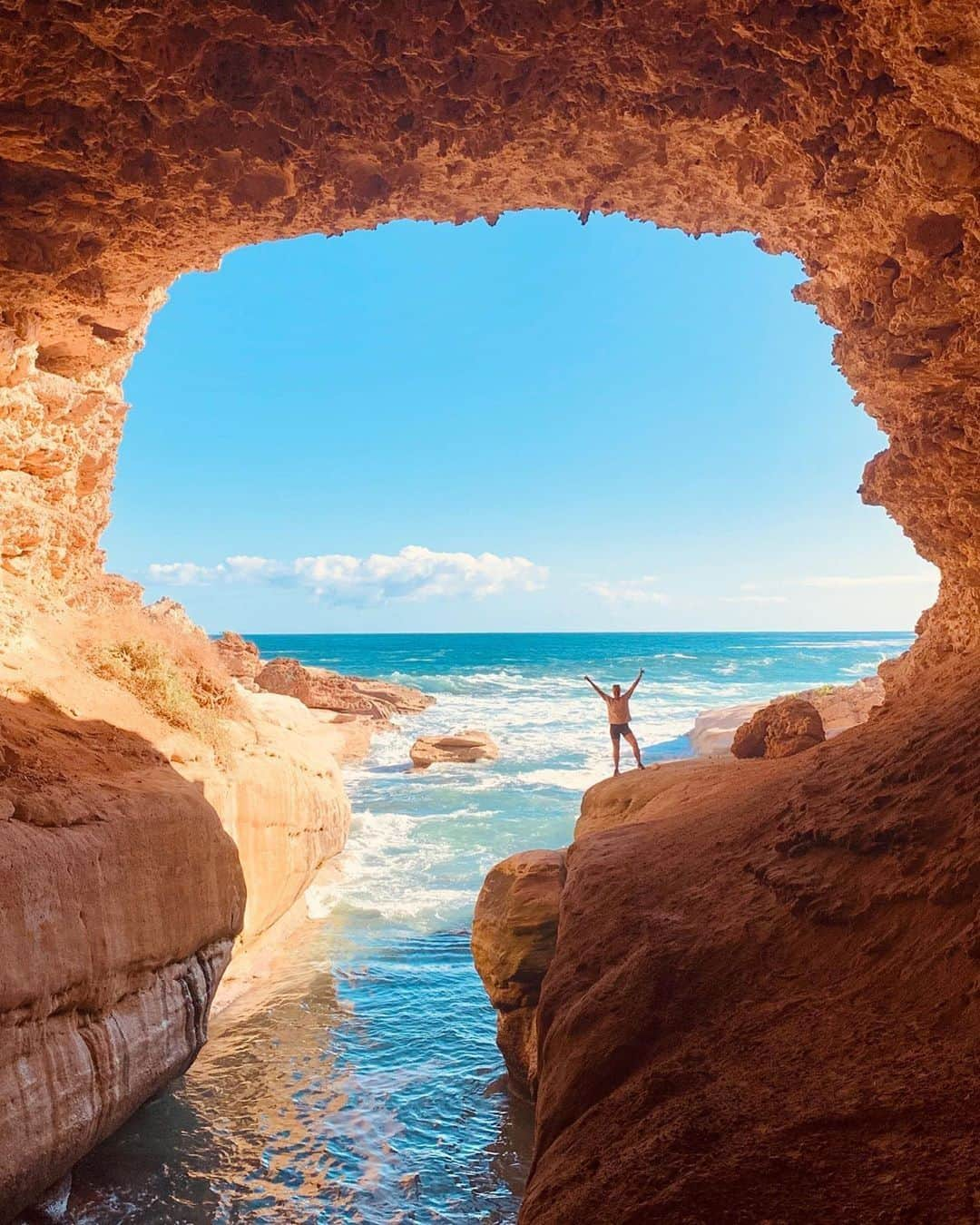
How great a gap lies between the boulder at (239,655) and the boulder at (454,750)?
212 inches

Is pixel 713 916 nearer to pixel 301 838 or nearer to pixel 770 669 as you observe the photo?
pixel 301 838

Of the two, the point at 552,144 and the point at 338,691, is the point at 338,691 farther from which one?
the point at 552,144

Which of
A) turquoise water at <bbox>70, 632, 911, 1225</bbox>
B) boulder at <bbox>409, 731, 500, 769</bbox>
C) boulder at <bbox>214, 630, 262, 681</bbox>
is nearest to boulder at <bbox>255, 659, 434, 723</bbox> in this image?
boulder at <bbox>214, 630, 262, 681</bbox>

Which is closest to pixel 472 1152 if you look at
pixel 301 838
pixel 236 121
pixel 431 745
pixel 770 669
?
pixel 301 838

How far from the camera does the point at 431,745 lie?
2272cm

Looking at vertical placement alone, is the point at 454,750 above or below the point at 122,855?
below

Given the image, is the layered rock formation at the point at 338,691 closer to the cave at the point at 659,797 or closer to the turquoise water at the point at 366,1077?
the turquoise water at the point at 366,1077

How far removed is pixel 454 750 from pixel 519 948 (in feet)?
53.6

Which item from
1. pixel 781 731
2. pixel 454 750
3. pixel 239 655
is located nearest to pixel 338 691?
pixel 239 655

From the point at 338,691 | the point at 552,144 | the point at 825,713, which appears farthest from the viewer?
the point at 338,691

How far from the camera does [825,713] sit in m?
16.2

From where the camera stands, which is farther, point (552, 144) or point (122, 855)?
point (122, 855)

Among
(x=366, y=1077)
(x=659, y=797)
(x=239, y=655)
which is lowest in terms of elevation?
→ (x=366, y=1077)

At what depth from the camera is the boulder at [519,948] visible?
253 inches
